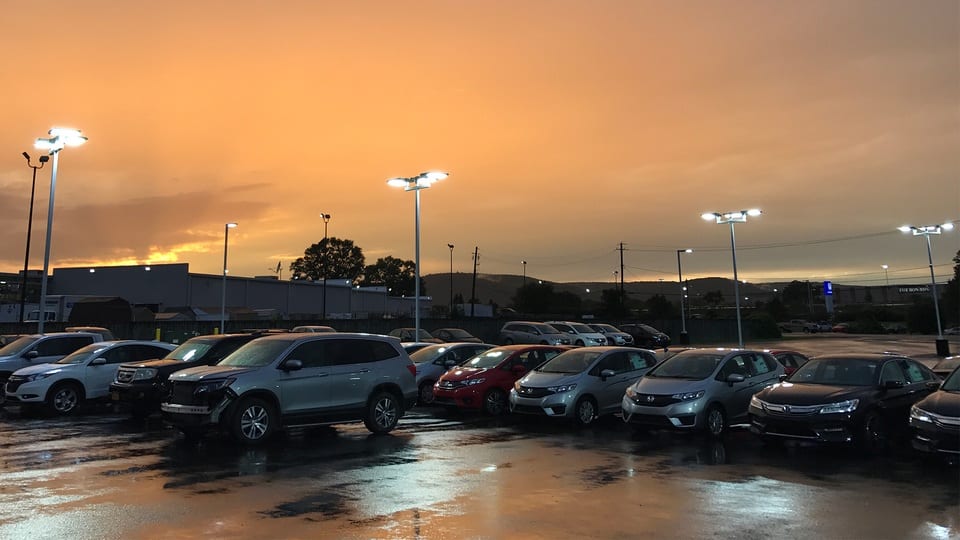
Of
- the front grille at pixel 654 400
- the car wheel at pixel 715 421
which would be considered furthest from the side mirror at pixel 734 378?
the front grille at pixel 654 400

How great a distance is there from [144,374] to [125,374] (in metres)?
0.63

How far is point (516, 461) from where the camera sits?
9781mm

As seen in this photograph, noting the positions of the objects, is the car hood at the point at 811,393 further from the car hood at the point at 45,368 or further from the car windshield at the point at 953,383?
the car hood at the point at 45,368

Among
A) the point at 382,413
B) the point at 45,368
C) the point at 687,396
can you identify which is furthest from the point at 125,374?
the point at 687,396

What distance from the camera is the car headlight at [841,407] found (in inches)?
399

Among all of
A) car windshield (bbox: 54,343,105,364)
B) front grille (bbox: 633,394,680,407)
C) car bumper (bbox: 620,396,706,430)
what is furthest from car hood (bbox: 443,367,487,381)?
car windshield (bbox: 54,343,105,364)

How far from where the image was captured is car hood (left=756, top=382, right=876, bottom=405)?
10.3 metres

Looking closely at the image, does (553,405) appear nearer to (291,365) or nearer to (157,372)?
(291,365)

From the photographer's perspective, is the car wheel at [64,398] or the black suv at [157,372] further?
the car wheel at [64,398]

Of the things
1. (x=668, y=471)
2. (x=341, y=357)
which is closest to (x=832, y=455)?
(x=668, y=471)

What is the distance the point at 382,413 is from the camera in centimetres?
1251

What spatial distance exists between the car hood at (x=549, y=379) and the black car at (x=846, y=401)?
3.83 m

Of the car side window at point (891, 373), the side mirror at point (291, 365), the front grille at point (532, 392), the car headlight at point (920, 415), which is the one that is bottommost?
the car headlight at point (920, 415)

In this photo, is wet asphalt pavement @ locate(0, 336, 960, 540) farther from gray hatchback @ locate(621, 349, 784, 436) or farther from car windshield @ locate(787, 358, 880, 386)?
car windshield @ locate(787, 358, 880, 386)
